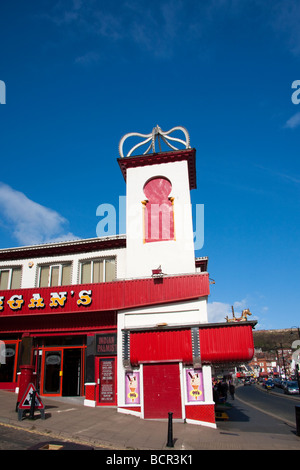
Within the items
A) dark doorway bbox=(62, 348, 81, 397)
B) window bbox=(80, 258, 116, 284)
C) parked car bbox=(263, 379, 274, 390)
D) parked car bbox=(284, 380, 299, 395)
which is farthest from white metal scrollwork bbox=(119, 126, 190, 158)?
parked car bbox=(263, 379, 274, 390)

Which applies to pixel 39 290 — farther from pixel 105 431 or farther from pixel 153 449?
pixel 153 449

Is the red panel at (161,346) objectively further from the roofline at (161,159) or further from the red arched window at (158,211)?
the roofline at (161,159)

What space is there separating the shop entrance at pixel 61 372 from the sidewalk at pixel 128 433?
10.9ft

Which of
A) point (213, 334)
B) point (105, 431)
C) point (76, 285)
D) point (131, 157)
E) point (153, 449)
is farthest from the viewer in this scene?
point (131, 157)

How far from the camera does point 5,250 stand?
23.1 metres

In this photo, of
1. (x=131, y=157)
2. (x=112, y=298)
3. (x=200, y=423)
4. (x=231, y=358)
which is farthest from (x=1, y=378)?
(x=131, y=157)

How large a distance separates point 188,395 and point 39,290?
11063 millimetres

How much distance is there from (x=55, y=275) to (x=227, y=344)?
12.2 metres

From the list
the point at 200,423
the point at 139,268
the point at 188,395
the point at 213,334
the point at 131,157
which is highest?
the point at 131,157

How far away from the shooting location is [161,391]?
15.9 metres

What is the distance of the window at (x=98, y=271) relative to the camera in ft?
70.1

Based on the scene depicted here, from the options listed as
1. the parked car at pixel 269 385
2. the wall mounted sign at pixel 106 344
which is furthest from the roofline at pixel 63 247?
the parked car at pixel 269 385

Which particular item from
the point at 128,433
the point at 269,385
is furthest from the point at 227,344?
the point at 269,385

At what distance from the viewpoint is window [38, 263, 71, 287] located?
22078mm
